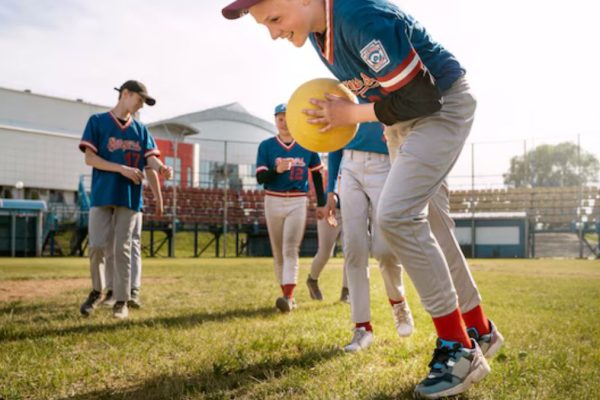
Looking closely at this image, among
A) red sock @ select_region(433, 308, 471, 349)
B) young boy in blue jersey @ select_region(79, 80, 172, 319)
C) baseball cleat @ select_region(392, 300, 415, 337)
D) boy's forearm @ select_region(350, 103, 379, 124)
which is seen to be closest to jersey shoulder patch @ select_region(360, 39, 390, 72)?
boy's forearm @ select_region(350, 103, 379, 124)

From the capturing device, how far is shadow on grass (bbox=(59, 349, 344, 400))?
2.88 m

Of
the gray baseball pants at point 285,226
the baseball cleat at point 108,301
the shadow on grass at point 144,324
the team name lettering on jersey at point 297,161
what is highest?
the team name lettering on jersey at point 297,161

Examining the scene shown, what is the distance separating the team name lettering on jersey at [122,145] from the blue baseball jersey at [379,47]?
13.1 ft

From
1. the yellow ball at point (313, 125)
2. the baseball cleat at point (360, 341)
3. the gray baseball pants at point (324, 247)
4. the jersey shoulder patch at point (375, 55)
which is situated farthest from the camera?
the gray baseball pants at point (324, 247)

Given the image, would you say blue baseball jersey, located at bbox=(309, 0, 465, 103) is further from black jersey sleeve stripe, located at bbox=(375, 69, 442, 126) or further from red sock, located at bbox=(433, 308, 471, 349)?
red sock, located at bbox=(433, 308, 471, 349)

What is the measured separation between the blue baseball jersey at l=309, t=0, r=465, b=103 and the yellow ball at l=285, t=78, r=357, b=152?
0.18 m

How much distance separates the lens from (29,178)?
36.5 metres

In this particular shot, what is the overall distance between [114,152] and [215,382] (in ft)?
13.1

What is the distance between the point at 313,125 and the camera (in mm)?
3121

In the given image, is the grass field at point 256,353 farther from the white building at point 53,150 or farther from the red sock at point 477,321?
the white building at point 53,150

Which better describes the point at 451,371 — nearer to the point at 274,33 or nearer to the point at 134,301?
the point at 274,33

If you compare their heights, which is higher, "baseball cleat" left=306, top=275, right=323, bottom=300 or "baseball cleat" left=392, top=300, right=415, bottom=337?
"baseball cleat" left=392, top=300, right=415, bottom=337

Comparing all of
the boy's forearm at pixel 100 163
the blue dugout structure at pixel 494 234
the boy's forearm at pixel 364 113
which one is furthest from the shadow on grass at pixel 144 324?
the blue dugout structure at pixel 494 234

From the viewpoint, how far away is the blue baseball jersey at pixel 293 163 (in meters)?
7.08
